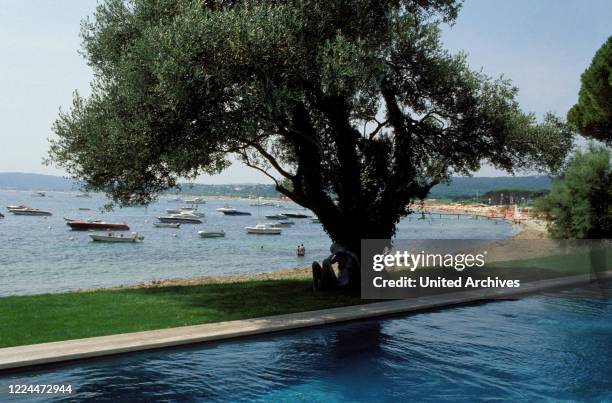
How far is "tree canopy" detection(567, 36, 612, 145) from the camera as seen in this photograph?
1154 inches

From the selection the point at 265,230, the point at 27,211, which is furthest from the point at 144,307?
the point at 27,211

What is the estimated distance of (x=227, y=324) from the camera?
1516 cm

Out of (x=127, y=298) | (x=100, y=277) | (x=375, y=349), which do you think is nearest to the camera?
(x=375, y=349)

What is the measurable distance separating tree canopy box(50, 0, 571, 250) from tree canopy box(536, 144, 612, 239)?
5565 mm

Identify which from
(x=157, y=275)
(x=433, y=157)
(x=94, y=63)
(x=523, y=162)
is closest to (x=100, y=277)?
(x=157, y=275)

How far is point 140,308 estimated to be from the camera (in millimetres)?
17141

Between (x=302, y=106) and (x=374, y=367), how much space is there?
11.1 m

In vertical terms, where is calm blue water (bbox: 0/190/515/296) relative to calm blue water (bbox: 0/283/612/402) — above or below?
below

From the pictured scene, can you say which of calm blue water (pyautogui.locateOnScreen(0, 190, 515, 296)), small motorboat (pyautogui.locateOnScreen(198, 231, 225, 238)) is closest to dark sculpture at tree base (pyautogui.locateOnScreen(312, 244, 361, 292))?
calm blue water (pyautogui.locateOnScreen(0, 190, 515, 296))

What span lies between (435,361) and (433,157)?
12.4 m

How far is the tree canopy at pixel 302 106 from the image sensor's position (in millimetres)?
16094

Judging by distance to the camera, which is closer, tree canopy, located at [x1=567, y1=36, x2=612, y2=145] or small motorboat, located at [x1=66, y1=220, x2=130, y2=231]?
tree canopy, located at [x1=567, y1=36, x2=612, y2=145]

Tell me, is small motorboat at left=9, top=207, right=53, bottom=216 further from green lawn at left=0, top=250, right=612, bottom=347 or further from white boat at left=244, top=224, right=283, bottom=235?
green lawn at left=0, top=250, right=612, bottom=347

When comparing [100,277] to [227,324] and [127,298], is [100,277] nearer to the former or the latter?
[127,298]
